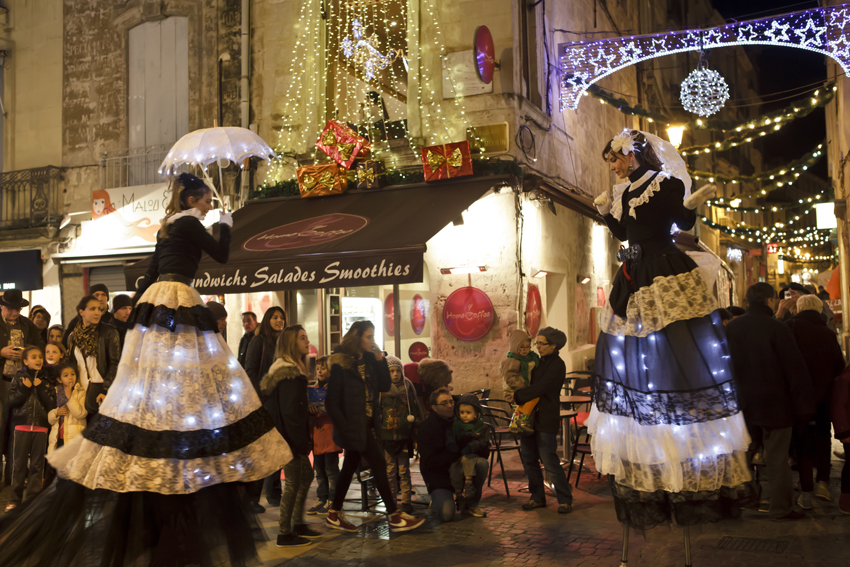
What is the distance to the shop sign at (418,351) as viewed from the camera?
35.8 ft

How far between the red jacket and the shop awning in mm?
4225

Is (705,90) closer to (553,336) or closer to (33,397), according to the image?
(553,336)

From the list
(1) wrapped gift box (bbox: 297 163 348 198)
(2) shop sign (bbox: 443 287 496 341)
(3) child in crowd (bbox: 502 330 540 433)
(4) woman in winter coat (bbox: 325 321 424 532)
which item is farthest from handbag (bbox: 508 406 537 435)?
(1) wrapped gift box (bbox: 297 163 348 198)

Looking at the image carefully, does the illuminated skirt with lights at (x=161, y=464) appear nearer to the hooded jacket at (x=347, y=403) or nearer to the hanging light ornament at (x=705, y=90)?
the hooded jacket at (x=347, y=403)

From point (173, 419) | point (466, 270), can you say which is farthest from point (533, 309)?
point (173, 419)

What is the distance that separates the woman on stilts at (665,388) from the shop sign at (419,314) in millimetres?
7296

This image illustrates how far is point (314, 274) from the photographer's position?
29.5 ft

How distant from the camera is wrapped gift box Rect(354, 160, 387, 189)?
10820 mm

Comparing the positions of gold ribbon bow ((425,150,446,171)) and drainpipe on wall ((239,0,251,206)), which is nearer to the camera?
gold ribbon bow ((425,150,446,171))

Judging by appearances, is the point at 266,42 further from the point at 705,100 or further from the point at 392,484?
the point at 392,484

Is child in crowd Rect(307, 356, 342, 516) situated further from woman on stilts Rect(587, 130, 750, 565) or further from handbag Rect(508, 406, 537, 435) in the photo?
woman on stilts Rect(587, 130, 750, 565)

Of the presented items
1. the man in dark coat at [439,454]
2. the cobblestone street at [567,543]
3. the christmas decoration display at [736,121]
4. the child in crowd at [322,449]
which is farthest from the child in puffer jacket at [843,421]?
the christmas decoration display at [736,121]

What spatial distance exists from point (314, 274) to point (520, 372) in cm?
342

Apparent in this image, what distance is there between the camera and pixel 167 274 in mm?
4098
